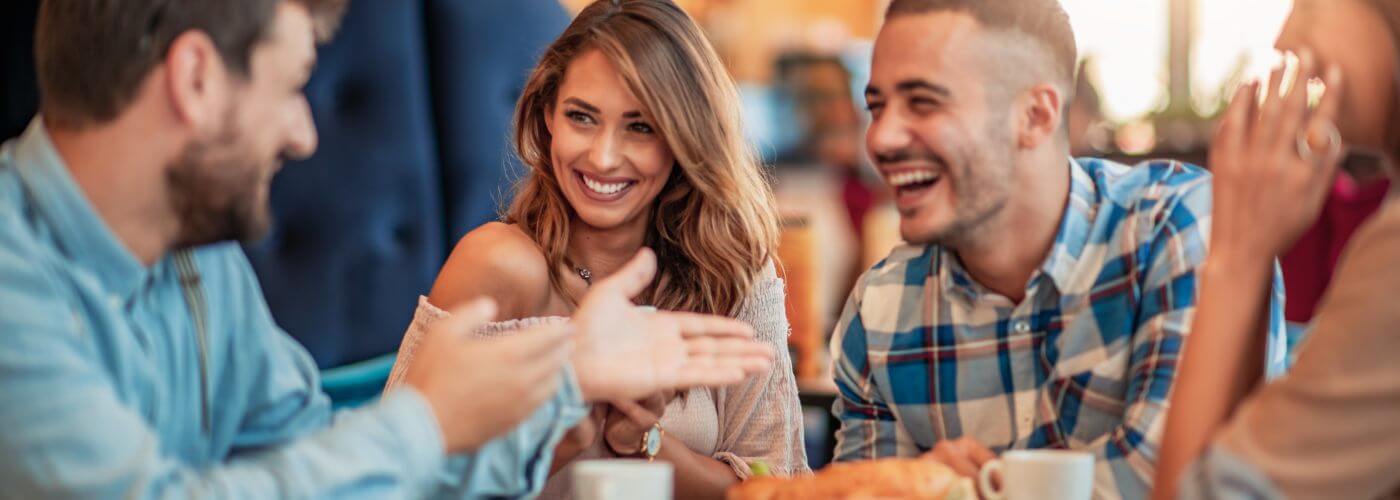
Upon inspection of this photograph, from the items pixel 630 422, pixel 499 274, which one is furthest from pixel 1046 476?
pixel 499 274

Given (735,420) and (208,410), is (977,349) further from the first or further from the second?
(208,410)

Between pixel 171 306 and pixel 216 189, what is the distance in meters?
0.16

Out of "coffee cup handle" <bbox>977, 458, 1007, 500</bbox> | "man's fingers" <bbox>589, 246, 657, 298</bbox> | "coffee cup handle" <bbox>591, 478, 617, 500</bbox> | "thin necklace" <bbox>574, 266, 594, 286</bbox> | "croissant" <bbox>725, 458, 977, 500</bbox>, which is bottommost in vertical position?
"thin necklace" <bbox>574, 266, 594, 286</bbox>

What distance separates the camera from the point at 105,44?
110 cm

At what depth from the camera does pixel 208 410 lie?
128cm

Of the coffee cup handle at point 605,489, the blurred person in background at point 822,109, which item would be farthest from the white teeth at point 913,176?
the blurred person in background at point 822,109

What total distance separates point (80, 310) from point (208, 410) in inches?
8.3

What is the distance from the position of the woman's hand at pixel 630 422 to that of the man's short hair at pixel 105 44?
2.35ft

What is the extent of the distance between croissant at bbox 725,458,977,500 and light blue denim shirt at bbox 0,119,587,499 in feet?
0.65

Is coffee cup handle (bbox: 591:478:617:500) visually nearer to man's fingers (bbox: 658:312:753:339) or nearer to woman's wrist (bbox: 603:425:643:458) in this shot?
man's fingers (bbox: 658:312:753:339)

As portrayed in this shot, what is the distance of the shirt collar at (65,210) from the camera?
3.62ft

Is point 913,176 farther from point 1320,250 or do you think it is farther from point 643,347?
point 1320,250

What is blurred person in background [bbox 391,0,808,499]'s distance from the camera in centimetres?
199

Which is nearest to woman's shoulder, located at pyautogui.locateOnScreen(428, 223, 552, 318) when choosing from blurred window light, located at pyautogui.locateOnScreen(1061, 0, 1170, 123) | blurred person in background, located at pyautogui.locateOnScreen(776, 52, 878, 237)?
blurred window light, located at pyautogui.locateOnScreen(1061, 0, 1170, 123)
